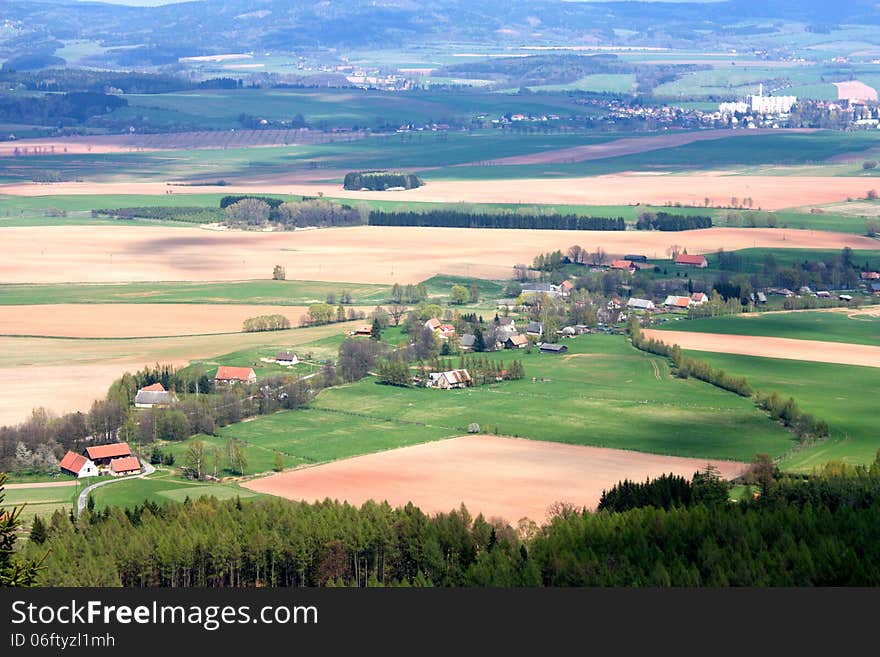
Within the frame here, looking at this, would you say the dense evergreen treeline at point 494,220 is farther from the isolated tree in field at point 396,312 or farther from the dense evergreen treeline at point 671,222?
the isolated tree in field at point 396,312

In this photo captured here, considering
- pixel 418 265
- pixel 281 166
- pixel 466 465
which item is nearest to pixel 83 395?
pixel 466 465

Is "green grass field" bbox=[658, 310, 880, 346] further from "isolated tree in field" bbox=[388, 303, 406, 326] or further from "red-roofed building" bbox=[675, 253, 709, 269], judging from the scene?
"red-roofed building" bbox=[675, 253, 709, 269]

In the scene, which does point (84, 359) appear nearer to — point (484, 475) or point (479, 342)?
point (479, 342)

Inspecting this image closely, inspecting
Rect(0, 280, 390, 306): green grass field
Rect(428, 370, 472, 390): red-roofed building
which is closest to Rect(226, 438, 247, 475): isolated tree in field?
Rect(428, 370, 472, 390): red-roofed building

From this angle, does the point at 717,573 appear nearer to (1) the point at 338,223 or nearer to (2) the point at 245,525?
(2) the point at 245,525

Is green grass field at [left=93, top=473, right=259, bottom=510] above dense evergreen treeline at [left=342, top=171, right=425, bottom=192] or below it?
below

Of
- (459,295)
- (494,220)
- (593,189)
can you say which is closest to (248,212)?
(494,220)
